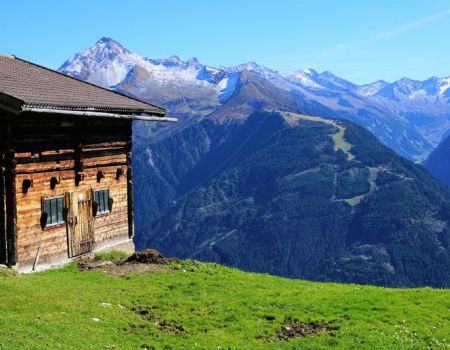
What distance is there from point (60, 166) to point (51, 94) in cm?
357

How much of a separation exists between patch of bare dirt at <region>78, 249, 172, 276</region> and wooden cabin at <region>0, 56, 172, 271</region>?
3.03 ft

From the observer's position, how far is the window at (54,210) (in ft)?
86.7

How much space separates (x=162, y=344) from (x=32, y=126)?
12.9 metres

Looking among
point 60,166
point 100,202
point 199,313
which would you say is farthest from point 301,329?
point 100,202

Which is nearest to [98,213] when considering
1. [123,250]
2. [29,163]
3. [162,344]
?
[123,250]

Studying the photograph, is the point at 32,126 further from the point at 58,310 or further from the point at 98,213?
the point at 58,310

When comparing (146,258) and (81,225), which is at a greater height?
(81,225)

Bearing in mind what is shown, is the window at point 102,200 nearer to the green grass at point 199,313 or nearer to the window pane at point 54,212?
the window pane at point 54,212

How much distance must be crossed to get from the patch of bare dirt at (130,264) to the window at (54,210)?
2.28 metres

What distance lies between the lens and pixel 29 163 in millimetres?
25219

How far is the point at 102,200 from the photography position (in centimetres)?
3106

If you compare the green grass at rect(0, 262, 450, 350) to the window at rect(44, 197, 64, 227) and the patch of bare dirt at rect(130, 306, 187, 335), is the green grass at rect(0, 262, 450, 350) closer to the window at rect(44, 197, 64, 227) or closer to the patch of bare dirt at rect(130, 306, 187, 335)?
the patch of bare dirt at rect(130, 306, 187, 335)

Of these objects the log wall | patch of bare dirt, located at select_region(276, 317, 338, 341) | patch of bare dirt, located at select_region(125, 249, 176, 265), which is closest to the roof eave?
the log wall

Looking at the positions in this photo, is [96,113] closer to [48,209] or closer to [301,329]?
[48,209]
